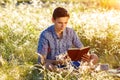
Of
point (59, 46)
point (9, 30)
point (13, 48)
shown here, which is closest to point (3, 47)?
point (13, 48)

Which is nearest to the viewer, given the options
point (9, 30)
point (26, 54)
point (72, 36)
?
point (72, 36)

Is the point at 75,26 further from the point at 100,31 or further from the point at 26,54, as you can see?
the point at 26,54

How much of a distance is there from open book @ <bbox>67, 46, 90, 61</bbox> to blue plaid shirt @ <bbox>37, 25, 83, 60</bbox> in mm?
447

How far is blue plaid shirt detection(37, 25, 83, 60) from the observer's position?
6.71 m

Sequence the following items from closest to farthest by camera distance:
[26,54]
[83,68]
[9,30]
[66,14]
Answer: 1. [83,68]
2. [66,14]
3. [26,54]
4. [9,30]

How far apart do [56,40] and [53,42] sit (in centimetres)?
5

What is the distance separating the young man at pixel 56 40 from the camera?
654 centimetres

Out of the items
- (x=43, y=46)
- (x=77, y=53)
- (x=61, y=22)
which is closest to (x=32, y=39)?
(x=43, y=46)

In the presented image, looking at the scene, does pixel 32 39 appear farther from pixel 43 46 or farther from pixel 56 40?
pixel 43 46

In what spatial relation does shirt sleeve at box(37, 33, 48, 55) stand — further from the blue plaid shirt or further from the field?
the field

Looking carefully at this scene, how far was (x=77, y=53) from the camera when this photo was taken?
6387mm

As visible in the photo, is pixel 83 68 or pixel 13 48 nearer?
pixel 83 68

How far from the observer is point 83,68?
5.96m

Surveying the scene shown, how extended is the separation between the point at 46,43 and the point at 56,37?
193 mm
